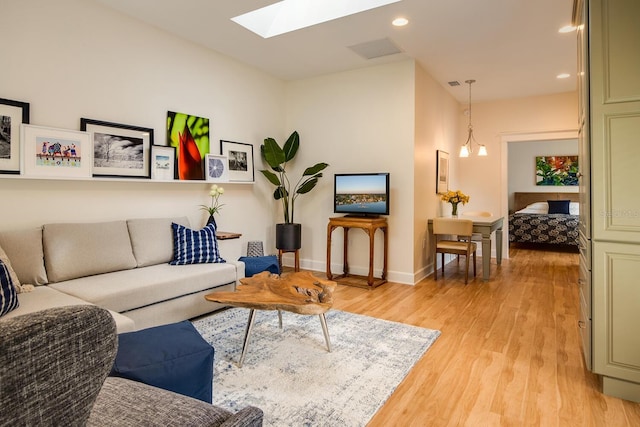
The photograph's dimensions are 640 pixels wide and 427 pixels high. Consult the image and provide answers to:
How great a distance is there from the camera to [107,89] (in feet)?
11.0

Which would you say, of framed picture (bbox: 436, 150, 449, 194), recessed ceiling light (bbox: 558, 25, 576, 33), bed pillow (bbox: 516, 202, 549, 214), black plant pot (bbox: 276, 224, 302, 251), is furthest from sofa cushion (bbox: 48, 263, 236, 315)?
bed pillow (bbox: 516, 202, 549, 214)

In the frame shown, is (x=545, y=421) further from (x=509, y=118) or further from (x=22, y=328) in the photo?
(x=509, y=118)

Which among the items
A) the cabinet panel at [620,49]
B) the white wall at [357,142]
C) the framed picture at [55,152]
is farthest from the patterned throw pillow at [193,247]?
the cabinet panel at [620,49]

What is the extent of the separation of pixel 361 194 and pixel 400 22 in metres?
2.06

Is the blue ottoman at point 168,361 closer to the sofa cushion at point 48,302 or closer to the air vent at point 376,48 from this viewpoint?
the sofa cushion at point 48,302

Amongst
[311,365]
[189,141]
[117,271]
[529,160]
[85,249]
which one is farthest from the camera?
[529,160]

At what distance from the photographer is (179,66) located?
4.00 metres

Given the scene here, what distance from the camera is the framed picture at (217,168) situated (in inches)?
168

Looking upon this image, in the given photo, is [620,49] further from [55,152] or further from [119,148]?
[55,152]

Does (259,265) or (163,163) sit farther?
(259,265)

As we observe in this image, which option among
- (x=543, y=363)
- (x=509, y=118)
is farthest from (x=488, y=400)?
(x=509, y=118)

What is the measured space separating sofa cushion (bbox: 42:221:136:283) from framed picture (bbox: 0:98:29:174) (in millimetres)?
505

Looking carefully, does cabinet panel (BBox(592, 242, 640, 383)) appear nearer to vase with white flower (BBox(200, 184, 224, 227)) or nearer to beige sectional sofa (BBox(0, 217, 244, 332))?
beige sectional sofa (BBox(0, 217, 244, 332))

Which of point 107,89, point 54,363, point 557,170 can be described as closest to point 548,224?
point 557,170
